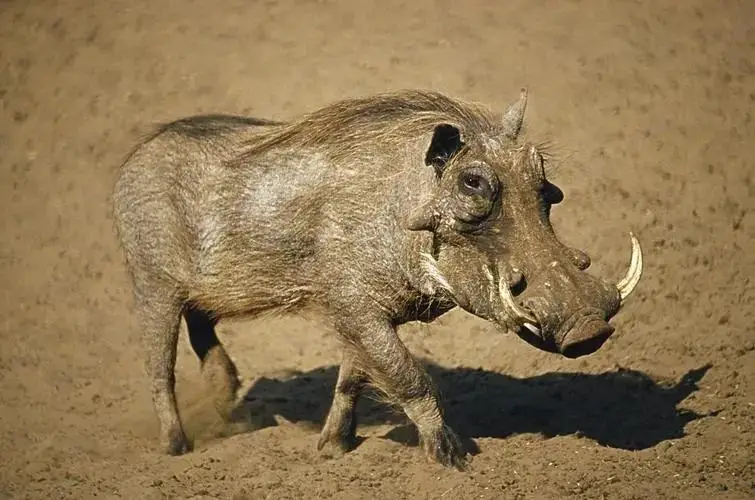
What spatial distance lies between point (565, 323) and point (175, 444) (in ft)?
7.89

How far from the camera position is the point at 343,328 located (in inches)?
214

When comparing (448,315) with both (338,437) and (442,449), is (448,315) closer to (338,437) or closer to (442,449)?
(338,437)

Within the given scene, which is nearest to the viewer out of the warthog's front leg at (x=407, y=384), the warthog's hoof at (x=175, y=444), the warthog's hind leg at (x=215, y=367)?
the warthog's front leg at (x=407, y=384)

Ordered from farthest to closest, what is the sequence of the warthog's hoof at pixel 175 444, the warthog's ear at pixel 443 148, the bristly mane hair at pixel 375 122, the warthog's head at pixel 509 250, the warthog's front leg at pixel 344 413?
the warthog's hoof at pixel 175 444 → the warthog's front leg at pixel 344 413 → the bristly mane hair at pixel 375 122 → the warthog's ear at pixel 443 148 → the warthog's head at pixel 509 250

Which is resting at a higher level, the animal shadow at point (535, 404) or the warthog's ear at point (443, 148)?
the warthog's ear at point (443, 148)

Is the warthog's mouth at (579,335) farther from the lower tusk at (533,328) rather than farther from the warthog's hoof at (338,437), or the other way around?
the warthog's hoof at (338,437)

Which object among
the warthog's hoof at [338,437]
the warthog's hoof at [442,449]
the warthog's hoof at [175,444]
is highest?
the warthog's hoof at [442,449]

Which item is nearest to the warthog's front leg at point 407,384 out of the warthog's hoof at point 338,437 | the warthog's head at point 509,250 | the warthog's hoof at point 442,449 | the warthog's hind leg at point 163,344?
the warthog's hoof at point 442,449

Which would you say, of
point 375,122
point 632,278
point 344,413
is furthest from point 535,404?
point 375,122

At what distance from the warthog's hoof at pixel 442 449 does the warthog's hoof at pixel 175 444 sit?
1433 millimetres

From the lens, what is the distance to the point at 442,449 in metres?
5.34

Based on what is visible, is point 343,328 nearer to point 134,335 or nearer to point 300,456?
point 300,456

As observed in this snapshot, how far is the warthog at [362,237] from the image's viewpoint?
4.95 meters

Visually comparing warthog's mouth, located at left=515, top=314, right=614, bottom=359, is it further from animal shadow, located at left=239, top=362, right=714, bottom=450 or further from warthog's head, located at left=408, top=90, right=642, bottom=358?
→ animal shadow, located at left=239, top=362, right=714, bottom=450
